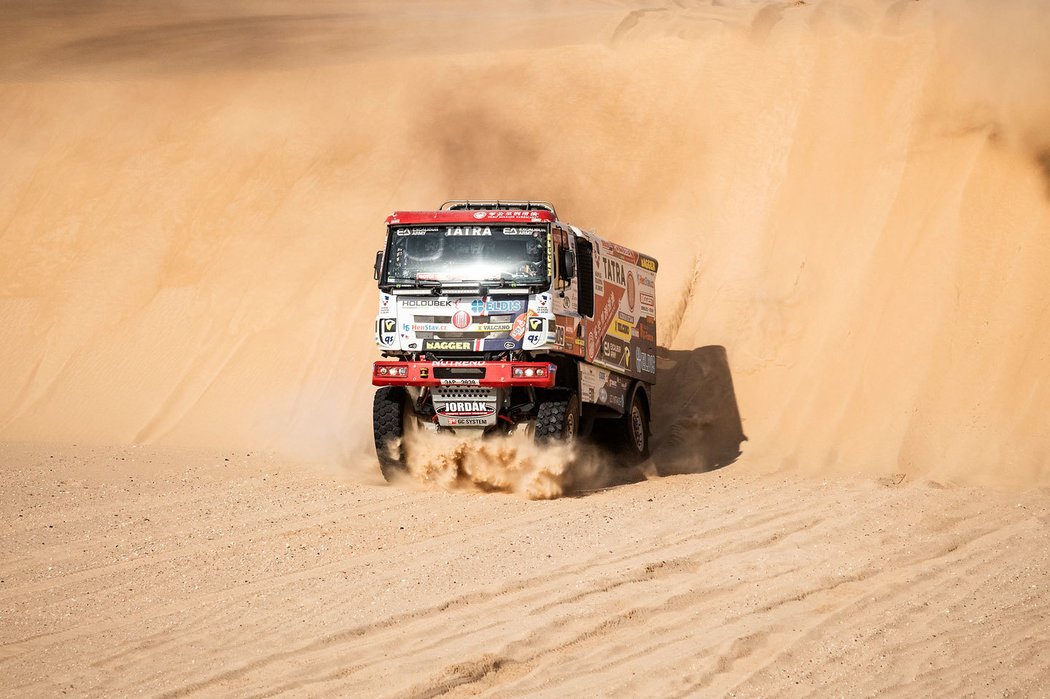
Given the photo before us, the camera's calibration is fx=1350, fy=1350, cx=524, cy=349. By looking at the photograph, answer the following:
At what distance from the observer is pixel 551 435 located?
14.4m

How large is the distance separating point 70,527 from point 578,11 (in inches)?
876

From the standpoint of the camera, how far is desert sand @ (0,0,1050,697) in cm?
874

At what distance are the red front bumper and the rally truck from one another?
0.01 m

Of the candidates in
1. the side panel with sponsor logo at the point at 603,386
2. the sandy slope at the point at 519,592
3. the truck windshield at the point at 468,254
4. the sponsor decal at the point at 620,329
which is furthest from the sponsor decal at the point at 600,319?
the sandy slope at the point at 519,592

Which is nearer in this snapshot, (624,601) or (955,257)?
(624,601)

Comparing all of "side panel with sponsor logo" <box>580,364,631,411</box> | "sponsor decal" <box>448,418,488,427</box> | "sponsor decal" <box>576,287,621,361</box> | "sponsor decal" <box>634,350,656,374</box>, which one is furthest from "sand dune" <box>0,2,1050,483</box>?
"sponsor decal" <box>448,418,488,427</box>

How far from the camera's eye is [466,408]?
1457cm

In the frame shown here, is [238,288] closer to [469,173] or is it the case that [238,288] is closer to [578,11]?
[469,173]

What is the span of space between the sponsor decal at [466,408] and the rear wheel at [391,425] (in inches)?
20.2

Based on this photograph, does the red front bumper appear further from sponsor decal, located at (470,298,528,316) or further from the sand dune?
the sand dune

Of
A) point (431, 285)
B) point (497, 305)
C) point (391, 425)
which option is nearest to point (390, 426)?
point (391, 425)

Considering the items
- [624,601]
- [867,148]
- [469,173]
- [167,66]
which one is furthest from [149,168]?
[624,601]

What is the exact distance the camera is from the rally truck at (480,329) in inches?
567

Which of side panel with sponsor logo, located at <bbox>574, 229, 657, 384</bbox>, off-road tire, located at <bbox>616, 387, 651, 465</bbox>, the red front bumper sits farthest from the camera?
off-road tire, located at <bbox>616, 387, 651, 465</bbox>
